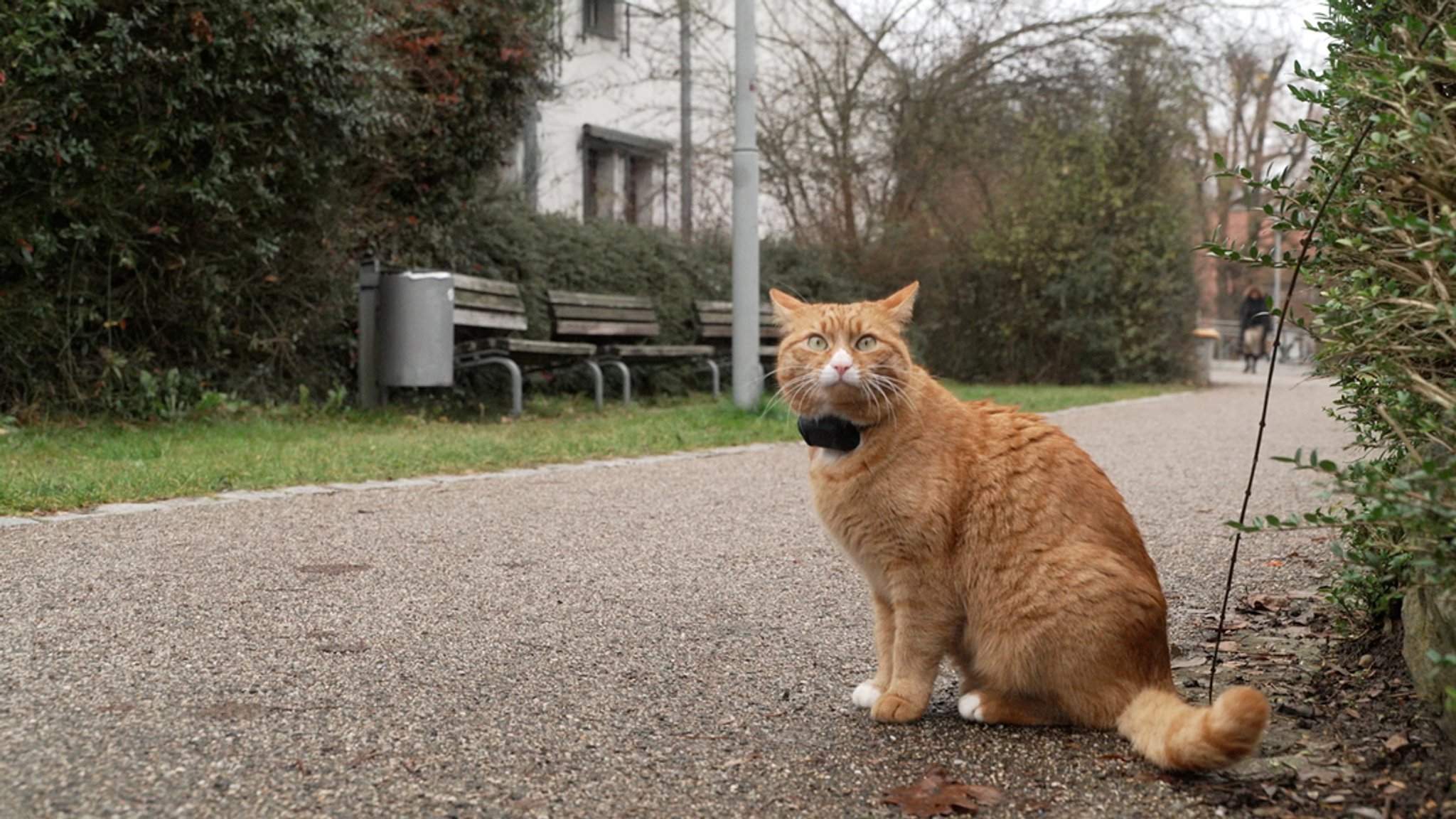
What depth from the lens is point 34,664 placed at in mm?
3430

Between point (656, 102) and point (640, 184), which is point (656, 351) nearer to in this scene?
point (640, 184)

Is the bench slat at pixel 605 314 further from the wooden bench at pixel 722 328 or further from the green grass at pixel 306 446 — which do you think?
the green grass at pixel 306 446

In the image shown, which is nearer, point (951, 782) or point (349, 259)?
point (951, 782)

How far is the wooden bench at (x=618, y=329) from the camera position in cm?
A: 1309

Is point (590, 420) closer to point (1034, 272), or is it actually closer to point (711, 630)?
point (711, 630)

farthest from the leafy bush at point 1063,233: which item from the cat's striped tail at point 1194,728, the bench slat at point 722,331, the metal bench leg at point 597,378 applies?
the cat's striped tail at point 1194,728

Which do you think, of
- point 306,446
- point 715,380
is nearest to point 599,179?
point 715,380

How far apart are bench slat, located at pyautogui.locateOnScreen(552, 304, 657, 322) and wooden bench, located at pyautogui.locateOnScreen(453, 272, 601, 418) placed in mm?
619

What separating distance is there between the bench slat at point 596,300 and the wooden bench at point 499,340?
25.5 inches

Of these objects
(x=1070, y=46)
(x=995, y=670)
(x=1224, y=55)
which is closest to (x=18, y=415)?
(x=995, y=670)

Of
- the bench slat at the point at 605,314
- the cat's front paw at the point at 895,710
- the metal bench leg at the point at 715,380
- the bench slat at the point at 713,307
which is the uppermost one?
the bench slat at the point at 713,307

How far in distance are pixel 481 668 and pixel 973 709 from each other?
136 centimetres

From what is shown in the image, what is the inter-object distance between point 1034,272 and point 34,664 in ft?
55.0

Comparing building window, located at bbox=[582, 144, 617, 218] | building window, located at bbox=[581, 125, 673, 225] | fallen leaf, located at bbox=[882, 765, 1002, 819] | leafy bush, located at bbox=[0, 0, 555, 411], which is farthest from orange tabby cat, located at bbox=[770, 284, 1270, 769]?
building window, located at bbox=[582, 144, 617, 218]
